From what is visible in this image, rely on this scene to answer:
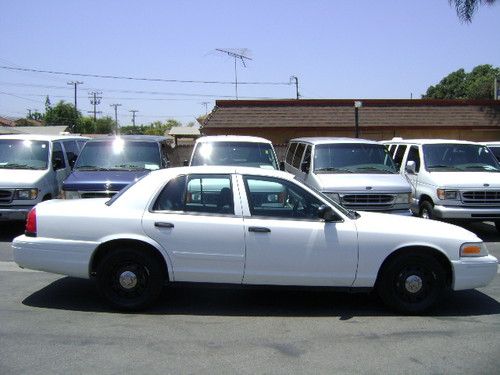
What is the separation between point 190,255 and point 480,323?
9.89ft

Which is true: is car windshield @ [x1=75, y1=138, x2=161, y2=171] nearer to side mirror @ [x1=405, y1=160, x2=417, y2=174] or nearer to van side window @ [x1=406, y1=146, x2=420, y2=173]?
side mirror @ [x1=405, y1=160, x2=417, y2=174]

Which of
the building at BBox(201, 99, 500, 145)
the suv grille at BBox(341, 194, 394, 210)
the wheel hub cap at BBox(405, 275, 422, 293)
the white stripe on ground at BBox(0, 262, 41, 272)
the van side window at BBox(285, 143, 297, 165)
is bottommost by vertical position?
the wheel hub cap at BBox(405, 275, 422, 293)

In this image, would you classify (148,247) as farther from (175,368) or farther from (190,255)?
(175,368)

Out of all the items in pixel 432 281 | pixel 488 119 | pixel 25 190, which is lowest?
pixel 432 281

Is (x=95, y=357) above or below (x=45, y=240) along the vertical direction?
below

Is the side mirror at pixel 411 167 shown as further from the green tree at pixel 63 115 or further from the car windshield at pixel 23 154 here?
the green tree at pixel 63 115

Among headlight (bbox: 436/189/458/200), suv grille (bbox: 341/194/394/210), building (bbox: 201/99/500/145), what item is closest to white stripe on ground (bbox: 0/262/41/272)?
suv grille (bbox: 341/194/394/210)

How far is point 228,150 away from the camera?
11.2 metres

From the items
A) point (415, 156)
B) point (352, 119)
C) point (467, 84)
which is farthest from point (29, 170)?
point (467, 84)

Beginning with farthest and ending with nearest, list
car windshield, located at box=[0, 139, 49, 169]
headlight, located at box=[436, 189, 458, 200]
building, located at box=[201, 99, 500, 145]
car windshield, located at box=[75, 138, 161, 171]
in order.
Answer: building, located at box=[201, 99, 500, 145] < car windshield, located at box=[0, 139, 49, 169] < car windshield, located at box=[75, 138, 161, 171] < headlight, located at box=[436, 189, 458, 200]

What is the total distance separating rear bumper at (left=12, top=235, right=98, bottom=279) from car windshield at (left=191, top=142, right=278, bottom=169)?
5349 millimetres

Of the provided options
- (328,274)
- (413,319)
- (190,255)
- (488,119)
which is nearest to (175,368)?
(190,255)

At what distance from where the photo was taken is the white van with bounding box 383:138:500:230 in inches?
396

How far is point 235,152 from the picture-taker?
1120cm
